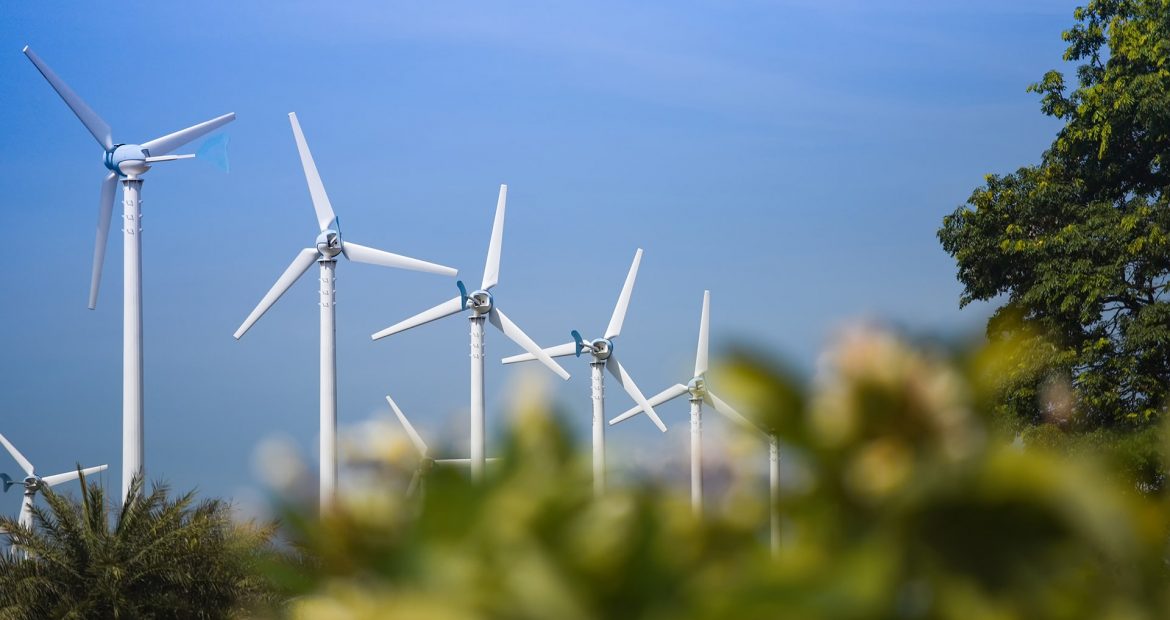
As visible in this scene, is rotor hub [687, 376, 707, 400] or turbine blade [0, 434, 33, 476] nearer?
rotor hub [687, 376, 707, 400]

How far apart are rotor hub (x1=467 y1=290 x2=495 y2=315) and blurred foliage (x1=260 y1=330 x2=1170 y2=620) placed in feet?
123

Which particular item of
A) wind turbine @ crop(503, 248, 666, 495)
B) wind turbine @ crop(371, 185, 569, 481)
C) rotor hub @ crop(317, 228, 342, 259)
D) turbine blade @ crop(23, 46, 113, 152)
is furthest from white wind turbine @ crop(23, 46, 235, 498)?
wind turbine @ crop(503, 248, 666, 495)

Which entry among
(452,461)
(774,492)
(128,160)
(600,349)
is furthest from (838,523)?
(600,349)

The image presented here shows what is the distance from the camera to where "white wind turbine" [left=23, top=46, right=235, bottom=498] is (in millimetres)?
26609

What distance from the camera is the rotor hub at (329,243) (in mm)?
31797

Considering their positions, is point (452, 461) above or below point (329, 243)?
below

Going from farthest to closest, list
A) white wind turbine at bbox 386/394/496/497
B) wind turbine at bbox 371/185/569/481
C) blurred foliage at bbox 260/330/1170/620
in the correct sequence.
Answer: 1. wind turbine at bbox 371/185/569/481
2. white wind turbine at bbox 386/394/496/497
3. blurred foliage at bbox 260/330/1170/620

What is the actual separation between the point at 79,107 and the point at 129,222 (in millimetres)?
6172

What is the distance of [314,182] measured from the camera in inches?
1308

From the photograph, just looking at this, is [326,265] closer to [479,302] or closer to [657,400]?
[479,302]

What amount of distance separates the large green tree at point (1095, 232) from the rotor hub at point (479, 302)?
1349 centimetres

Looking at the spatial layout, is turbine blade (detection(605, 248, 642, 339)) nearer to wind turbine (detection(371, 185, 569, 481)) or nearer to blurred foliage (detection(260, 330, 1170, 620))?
wind turbine (detection(371, 185, 569, 481))

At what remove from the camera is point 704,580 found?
1.26 metres

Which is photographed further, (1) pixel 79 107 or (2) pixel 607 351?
(2) pixel 607 351
